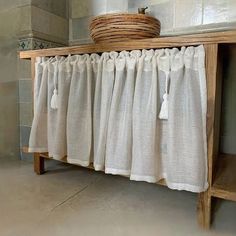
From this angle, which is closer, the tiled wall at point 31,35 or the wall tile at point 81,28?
the tiled wall at point 31,35

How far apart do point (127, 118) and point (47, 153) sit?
0.44 metres

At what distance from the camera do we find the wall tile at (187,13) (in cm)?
105

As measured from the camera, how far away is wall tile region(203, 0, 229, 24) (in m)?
1.00

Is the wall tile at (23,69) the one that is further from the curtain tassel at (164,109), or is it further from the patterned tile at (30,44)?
the curtain tassel at (164,109)

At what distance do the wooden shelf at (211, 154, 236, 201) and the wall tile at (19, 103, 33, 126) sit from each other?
2.93 ft

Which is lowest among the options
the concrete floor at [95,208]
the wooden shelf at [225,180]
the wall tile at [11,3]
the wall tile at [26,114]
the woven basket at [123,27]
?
the concrete floor at [95,208]

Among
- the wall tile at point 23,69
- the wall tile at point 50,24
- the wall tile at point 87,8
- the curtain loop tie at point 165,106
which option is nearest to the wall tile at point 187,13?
the wall tile at point 87,8

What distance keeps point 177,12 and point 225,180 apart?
2.44ft

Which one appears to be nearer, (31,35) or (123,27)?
(123,27)

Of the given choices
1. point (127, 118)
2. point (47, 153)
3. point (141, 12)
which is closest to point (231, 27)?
point (141, 12)

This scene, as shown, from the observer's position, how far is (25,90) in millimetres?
1253

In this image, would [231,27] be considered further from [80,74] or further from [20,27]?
[20,27]

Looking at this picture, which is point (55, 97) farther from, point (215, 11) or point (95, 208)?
point (215, 11)

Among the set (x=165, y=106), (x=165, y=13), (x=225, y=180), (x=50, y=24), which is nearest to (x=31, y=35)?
(x=50, y=24)
